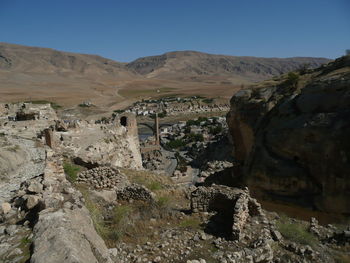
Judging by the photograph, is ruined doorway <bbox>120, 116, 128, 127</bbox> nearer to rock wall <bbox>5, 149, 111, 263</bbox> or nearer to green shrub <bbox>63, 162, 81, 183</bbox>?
green shrub <bbox>63, 162, 81, 183</bbox>

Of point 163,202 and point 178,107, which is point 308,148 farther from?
point 178,107

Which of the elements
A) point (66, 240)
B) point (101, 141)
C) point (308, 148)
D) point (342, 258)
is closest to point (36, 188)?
point (66, 240)

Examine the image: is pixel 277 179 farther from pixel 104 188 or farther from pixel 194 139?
pixel 194 139

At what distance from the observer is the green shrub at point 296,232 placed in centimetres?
607

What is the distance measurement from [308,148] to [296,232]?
7.56 m

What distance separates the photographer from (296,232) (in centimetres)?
639

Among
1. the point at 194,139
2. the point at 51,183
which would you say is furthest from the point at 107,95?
the point at 51,183

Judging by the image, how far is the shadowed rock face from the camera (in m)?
11.9

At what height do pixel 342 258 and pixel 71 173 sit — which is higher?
pixel 71 173

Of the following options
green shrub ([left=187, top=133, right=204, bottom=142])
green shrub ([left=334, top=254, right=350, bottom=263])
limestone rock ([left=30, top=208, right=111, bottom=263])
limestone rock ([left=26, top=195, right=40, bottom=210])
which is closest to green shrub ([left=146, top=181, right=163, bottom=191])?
limestone rock ([left=26, top=195, right=40, bottom=210])

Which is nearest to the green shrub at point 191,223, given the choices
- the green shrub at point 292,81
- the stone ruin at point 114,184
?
the stone ruin at point 114,184

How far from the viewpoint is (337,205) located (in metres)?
11.6

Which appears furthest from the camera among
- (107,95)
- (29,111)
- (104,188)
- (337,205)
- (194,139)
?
(107,95)

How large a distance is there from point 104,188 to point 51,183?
8.23 feet
